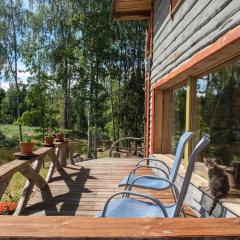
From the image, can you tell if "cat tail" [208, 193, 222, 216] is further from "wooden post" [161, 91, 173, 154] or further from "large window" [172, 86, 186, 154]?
"wooden post" [161, 91, 173, 154]

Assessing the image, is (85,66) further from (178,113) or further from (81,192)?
(81,192)

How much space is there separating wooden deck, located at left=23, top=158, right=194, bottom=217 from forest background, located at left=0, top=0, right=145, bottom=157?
6514mm

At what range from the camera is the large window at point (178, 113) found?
16.1ft

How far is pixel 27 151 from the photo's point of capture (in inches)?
156

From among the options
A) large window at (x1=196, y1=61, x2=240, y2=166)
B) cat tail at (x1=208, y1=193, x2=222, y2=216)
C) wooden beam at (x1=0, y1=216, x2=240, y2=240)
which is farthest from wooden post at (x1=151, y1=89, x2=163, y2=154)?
wooden beam at (x1=0, y1=216, x2=240, y2=240)

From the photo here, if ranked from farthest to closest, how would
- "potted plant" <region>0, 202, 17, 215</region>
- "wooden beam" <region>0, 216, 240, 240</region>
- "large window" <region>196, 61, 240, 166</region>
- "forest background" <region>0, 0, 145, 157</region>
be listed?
1. "forest background" <region>0, 0, 145, 157</region>
2. "potted plant" <region>0, 202, 17, 215</region>
3. "large window" <region>196, 61, 240, 166</region>
4. "wooden beam" <region>0, 216, 240, 240</region>

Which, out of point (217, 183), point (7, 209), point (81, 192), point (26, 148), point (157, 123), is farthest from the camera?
point (157, 123)

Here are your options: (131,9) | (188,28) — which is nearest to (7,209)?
(188,28)

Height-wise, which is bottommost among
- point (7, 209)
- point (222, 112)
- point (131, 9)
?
point (7, 209)

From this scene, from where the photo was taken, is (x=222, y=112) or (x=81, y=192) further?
(x=81, y=192)

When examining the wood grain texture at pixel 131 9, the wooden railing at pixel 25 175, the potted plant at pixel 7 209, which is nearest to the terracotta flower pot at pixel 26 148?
the wooden railing at pixel 25 175

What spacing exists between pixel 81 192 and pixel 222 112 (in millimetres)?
2229

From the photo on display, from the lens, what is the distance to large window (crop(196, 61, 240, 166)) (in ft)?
9.92

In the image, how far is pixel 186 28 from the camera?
4.04m
